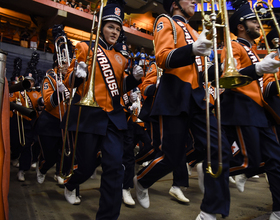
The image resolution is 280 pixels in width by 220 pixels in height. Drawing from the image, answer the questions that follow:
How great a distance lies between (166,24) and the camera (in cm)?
236

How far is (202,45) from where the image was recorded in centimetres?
187

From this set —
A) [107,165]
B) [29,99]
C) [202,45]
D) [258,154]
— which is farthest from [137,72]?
[29,99]

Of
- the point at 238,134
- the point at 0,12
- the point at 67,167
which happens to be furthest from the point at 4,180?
the point at 0,12

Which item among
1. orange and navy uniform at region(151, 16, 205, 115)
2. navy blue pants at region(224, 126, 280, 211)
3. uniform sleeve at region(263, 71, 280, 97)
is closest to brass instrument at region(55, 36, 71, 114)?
orange and navy uniform at region(151, 16, 205, 115)

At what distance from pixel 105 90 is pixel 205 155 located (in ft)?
3.63

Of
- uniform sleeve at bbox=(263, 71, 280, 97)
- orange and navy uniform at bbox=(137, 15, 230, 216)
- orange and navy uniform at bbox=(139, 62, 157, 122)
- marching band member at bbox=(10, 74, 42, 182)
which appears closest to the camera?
orange and navy uniform at bbox=(137, 15, 230, 216)

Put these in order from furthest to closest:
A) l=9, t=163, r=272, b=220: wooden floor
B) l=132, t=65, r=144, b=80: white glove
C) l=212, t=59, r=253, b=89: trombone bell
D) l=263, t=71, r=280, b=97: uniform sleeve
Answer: l=263, t=71, r=280, b=97: uniform sleeve
l=9, t=163, r=272, b=220: wooden floor
l=132, t=65, r=144, b=80: white glove
l=212, t=59, r=253, b=89: trombone bell

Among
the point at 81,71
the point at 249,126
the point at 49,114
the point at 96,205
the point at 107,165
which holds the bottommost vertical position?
the point at 96,205

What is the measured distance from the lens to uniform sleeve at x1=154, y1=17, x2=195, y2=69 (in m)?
2.02

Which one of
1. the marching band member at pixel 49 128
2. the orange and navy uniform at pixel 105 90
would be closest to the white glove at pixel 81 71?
the orange and navy uniform at pixel 105 90

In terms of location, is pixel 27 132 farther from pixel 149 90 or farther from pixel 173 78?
pixel 173 78

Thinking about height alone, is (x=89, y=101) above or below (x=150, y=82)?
below

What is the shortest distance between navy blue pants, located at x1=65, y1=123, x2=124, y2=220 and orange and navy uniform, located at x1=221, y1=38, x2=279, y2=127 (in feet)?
3.64

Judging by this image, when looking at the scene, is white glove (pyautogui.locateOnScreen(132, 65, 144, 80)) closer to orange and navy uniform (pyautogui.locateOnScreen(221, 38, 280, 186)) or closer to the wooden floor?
orange and navy uniform (pyautogui.locateOnScreen(221, 38, 280, 186))
